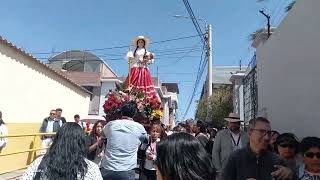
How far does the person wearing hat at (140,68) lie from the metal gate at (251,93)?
10.0 feet

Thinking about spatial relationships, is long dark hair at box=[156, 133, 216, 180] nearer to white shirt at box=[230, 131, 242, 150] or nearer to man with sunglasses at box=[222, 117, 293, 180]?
man with sunglasses at box=[222, 117, 293, 180]

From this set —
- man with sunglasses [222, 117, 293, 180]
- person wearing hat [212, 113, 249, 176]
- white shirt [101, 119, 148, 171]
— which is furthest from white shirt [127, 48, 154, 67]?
man with sunglasses [222, 117, 293, 180]

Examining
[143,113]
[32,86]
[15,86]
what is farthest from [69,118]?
[143,113]

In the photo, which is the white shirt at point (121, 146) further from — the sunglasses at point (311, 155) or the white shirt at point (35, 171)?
the sunglasses at point (311, 155)

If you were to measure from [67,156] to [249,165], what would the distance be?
5.71 ft

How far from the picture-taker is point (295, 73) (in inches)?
263

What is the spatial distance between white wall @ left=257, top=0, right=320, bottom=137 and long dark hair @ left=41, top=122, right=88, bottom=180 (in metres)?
3.64

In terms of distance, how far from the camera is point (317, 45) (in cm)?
568

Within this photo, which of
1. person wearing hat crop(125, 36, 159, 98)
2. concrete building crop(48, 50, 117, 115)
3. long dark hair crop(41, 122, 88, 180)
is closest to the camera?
long dark hair crop(41, 122, 88, 180)

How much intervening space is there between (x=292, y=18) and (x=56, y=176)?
5.19m

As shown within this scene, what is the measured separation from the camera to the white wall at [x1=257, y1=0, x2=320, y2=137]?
5785 millimetres

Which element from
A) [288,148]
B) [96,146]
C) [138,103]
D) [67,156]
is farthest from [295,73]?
[67,156]

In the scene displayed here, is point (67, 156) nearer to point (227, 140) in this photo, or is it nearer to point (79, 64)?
A: point (227, 140)

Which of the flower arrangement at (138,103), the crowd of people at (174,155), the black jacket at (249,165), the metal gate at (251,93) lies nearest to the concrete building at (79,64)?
the metal gate at (251,93)
